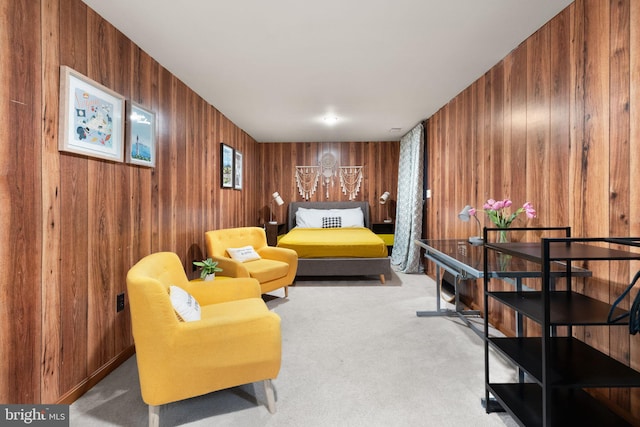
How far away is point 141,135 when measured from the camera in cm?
229

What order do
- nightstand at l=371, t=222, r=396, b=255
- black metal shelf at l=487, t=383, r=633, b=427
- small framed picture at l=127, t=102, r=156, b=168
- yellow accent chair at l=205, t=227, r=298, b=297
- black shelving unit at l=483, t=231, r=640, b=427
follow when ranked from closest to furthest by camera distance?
black shelving unit at l=483, t=231, r=640, b=427, black metal shelf at l=487, t=383, r=633, b=427, small framed picture at l=127, t=102, r=156, b=168, yellow accent chair at l=205, t=227, r=298, b=297, nightstand at l=371, t=222, r=396, b=255

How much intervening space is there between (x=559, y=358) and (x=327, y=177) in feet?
16.3

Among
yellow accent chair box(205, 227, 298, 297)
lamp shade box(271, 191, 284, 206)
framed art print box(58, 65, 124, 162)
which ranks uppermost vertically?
framed art print box(58, 65, 124, 162)

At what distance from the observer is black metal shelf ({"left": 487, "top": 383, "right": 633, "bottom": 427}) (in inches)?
53.2

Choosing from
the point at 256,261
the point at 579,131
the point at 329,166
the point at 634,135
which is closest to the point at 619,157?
the point at 634,135

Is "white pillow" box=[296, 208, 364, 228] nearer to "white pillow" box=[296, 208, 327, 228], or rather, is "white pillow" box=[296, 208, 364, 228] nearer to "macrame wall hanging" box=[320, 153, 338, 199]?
"white pillow" box=[296, 208, 327, 228]

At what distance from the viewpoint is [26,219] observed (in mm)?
1480

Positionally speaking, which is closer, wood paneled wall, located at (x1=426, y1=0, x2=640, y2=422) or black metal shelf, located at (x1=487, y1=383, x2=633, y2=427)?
black metal shelf, located at (x1=487, y1=383, x2=633, y2=427)

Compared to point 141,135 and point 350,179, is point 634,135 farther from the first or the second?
point 350,179

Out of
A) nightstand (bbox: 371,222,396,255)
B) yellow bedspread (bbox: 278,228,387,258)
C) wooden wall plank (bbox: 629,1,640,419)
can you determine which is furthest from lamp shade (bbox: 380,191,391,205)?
wooden wall plank (bbox: 629,1,640,419)

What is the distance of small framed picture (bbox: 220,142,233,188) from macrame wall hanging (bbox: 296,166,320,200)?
1.96 m

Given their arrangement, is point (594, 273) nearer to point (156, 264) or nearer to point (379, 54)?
point (379, 54)

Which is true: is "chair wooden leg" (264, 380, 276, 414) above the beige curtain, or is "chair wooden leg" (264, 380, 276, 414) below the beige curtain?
below

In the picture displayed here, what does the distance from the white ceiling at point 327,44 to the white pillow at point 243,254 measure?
5.74ft
